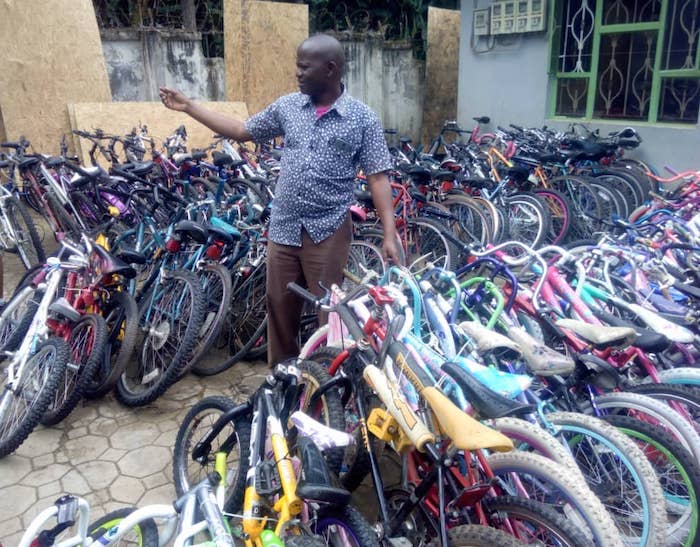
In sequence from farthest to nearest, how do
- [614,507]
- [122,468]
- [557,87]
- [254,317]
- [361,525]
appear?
[557,87], [254,317], [122,468], [614,507], [361,525]

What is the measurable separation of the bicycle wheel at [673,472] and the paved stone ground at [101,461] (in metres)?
1.21

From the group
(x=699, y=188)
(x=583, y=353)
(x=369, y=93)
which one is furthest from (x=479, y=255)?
(x=369, y=93)

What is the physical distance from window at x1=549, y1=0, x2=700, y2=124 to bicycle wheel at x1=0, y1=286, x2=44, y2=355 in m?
6.58

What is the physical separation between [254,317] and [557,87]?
18.5ft

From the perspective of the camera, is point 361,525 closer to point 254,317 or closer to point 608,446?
point 608,446

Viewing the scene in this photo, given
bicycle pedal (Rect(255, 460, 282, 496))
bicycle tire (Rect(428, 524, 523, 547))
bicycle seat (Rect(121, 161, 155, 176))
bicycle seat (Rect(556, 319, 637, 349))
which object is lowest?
bicycle tire (Rect(428, 524, 523, 547))

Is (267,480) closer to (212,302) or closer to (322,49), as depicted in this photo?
(322,49)

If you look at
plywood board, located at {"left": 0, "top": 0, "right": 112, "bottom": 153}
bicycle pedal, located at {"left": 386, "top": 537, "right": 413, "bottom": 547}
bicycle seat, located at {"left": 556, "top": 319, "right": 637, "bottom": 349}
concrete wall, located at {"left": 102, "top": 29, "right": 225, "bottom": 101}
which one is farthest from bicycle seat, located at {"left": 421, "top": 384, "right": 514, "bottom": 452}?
concrete wall, located at {"left": 102, "top": 29, "right": 225, "bottom": 101}

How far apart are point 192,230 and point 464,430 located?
2560 millimetres

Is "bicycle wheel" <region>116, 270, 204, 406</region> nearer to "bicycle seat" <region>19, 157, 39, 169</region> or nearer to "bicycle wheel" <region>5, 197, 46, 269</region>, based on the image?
"bicycle wheel" <region>5, 197, 46, 269</region>

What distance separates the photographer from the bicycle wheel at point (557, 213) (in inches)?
224

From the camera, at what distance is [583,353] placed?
7.95ft

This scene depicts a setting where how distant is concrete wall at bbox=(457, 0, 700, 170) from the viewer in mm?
6848

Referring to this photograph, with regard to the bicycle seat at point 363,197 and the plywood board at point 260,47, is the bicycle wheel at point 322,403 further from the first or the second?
the plywood board at point 260,47
